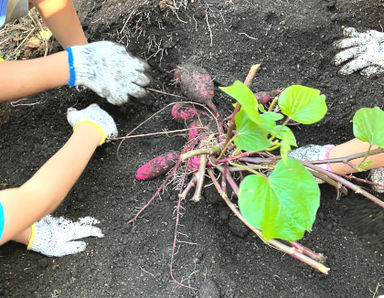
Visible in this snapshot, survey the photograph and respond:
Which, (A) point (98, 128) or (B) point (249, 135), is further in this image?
(A) point (98, 128)

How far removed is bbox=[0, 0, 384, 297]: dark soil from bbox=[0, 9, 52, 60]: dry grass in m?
0.21

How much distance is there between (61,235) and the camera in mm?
1238

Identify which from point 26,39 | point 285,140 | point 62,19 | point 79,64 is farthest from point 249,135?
point 26,39

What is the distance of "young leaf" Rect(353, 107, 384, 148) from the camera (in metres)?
0.83

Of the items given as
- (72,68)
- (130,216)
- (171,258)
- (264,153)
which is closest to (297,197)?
(264,153)

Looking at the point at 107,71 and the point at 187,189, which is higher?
the point at 107,71

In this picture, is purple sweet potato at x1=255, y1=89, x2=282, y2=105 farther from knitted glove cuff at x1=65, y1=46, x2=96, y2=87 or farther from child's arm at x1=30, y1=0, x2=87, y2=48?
child's arm at x1=30, y1=0, x2=87, y2=48

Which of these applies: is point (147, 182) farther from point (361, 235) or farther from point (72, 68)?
point (361, 235)

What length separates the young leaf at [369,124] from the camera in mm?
830

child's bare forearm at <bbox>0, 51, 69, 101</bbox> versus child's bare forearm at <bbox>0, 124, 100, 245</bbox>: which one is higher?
child's bare forearm at <bbox>0, 51, 69, 101</bbox>

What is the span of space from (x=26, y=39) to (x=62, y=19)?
13.6 inches

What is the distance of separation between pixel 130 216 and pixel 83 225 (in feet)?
0.55

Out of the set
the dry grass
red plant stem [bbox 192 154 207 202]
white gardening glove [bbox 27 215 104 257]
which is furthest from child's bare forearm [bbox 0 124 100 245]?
the dry grass

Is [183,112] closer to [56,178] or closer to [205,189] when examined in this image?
[205,189]
